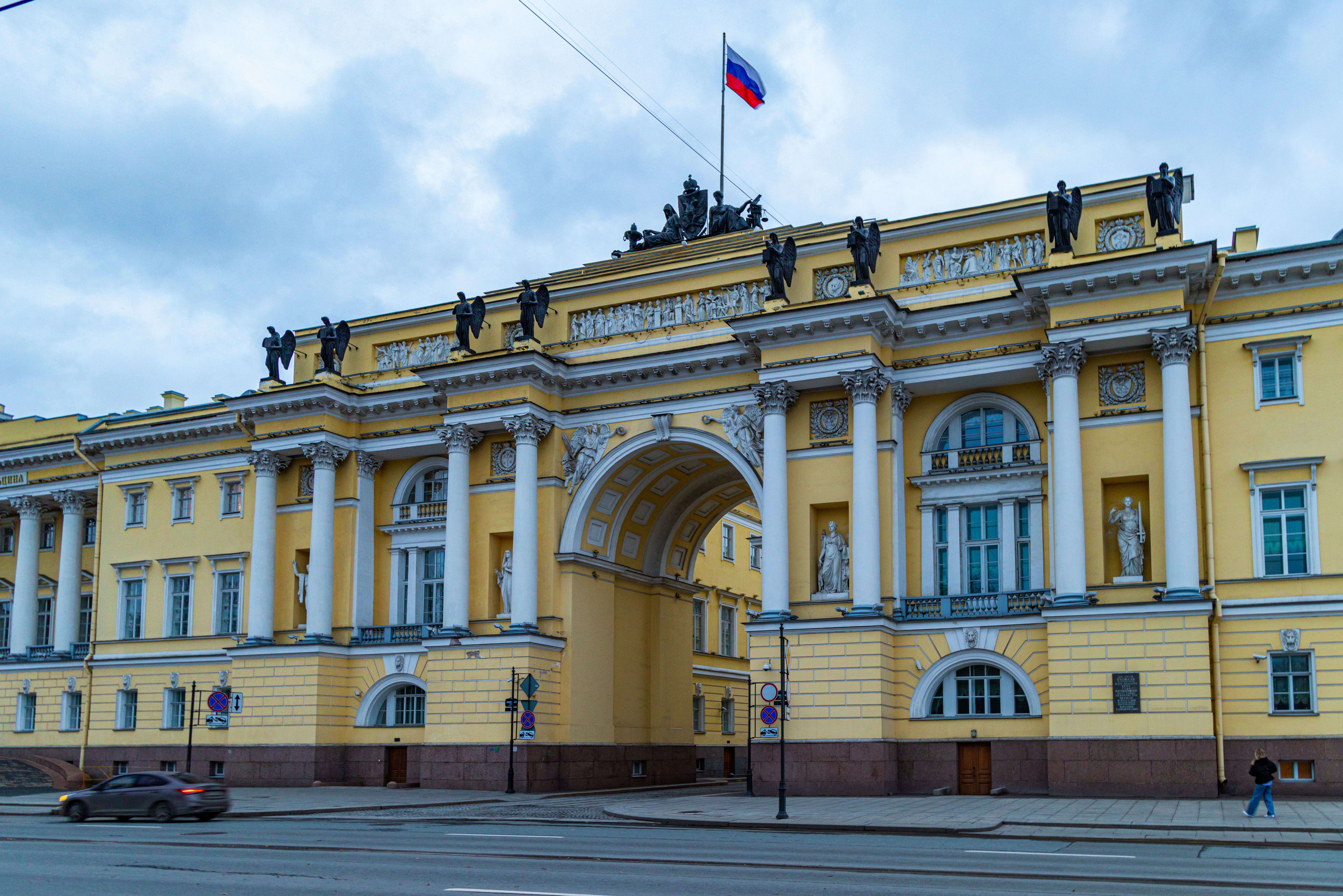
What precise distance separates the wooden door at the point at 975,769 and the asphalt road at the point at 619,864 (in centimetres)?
1112

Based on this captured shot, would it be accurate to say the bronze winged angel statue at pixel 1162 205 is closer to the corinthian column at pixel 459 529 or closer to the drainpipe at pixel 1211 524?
the drainpipe at pixel 1211 524

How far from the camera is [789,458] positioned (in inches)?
1459

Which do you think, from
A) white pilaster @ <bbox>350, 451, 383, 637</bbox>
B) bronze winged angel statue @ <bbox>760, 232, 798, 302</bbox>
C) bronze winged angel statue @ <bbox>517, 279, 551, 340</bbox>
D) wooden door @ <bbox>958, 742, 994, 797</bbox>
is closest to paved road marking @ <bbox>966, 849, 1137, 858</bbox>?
wooden door @ <bbox>958, 742, 994, 797</bbox>

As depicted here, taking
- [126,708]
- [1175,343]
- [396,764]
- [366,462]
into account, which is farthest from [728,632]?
[1175,343]

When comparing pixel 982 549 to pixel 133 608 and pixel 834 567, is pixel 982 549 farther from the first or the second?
pixel 133 608

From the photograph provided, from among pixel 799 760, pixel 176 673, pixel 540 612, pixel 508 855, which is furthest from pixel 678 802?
pixel 176 673

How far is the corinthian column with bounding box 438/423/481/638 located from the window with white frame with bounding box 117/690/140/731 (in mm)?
15110

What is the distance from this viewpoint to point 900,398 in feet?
119

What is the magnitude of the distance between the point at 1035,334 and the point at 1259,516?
7.28 m

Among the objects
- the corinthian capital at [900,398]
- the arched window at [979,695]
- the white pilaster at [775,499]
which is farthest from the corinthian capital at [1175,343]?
the white pilaster at [775,499]

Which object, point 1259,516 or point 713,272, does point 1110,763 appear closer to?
point 1259,516

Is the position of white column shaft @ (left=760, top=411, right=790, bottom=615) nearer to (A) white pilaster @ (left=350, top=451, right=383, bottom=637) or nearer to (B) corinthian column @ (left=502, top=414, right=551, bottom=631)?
(B) corinthian column @ (left=502, top=414, right=551, bottom=631)

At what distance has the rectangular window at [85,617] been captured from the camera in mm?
51781

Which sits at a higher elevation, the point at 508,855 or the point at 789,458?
the point at 789,458
